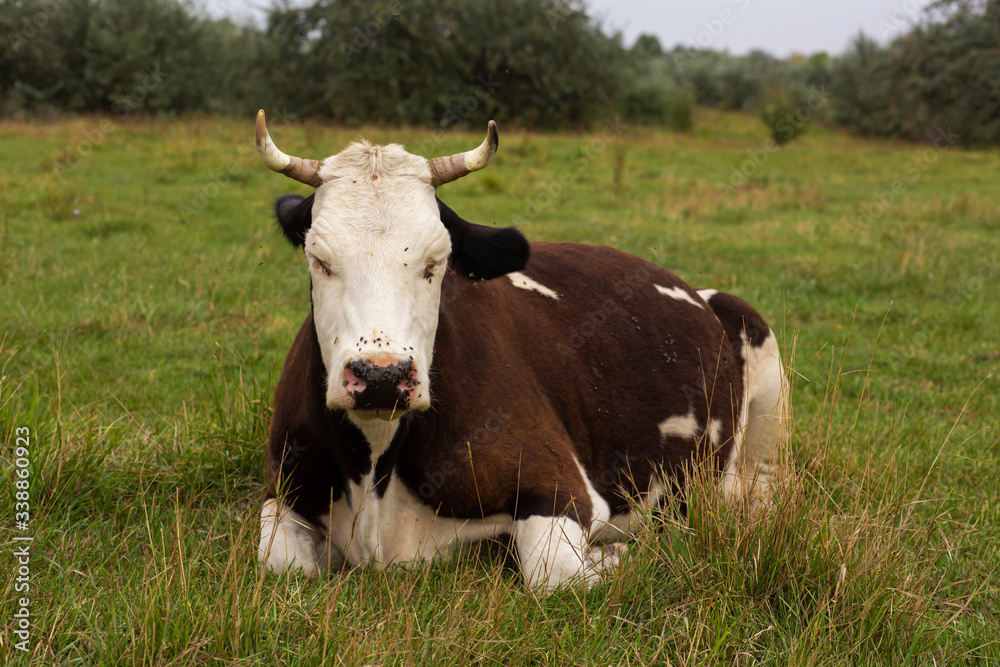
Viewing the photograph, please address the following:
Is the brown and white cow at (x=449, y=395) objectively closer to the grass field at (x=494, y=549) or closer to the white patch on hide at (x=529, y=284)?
the white patch on hide at (x=529, y=284)

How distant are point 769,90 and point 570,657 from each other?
1874 inches

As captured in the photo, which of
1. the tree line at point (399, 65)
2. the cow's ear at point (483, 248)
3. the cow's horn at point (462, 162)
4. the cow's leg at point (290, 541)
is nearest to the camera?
the cow's horn at point (462, 162)

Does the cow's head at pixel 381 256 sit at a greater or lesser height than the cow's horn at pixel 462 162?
lesser

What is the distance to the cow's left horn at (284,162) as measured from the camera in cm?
329

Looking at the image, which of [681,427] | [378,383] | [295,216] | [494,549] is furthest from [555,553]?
[295,216]

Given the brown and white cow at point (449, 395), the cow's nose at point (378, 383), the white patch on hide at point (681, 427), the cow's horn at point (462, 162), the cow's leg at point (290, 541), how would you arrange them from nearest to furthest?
the cow's nose at point (378, 383) → the brown and white cow at point (449, 395) → the cow's horn at point (462, 162) → the cow's leg at point (290, 541) → the white patch on hide at point (681, 427)

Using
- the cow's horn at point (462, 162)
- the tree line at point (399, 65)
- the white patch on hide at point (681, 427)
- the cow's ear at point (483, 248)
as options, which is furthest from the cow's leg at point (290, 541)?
the tree line at point (399, 65)

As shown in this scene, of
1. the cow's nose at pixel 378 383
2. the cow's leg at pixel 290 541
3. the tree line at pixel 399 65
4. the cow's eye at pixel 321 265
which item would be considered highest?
the tree line at pixel 399 65

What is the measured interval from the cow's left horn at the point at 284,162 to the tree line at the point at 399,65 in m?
26.5

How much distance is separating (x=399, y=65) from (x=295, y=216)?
3006cm

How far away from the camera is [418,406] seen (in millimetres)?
2982

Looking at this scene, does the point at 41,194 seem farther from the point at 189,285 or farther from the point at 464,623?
the point at 464,623

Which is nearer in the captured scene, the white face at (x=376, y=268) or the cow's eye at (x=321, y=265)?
the white face at (x=376, y=268)

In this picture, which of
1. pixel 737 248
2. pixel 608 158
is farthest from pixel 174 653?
pixel 608 158
